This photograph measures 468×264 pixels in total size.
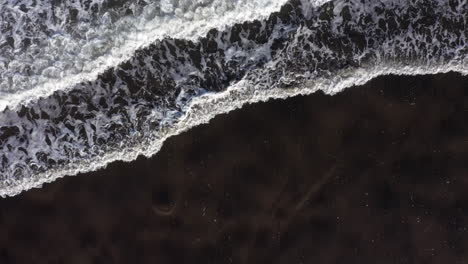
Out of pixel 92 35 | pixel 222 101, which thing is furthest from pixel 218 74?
pixel 92 35

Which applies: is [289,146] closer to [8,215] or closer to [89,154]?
[89,154]

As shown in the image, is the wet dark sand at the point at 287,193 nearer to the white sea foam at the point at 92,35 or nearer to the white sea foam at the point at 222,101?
the white sea foam at the point at 222,101

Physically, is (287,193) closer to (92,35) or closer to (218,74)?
(218,74)

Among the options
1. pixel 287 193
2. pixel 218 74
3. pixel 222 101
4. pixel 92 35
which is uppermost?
pixel 92 35

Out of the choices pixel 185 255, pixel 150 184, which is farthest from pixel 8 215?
pixel 185 255

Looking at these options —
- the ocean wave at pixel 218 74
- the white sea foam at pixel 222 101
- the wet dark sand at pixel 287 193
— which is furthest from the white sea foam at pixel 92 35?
the wet dark sand at pixel 287 193

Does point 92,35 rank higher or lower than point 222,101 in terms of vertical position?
higher
